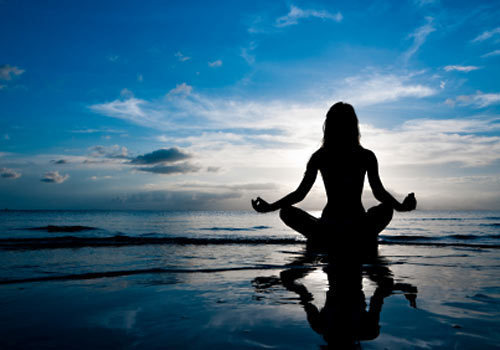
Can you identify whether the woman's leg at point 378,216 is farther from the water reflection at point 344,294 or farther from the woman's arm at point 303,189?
the woman's arm at point 303,189

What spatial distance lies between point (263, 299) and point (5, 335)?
206 cm

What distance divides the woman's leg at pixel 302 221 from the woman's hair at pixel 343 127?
3.58 ft

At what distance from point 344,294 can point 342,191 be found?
174 centimetres

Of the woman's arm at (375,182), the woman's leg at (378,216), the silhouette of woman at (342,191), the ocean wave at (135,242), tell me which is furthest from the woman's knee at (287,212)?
the ocean wave at (135,242)

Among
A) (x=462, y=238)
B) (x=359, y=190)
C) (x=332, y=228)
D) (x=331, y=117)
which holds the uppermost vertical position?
(x=331, y=117)

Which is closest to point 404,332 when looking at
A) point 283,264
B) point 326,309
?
point 326,309

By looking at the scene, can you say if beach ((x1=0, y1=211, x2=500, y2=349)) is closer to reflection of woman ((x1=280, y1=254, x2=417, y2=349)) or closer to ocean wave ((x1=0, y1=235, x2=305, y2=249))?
reflection of woman ((x1=280, y1=254, x2=417, y2=349))

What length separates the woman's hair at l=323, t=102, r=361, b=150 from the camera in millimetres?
4734

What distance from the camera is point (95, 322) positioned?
2.54 meters

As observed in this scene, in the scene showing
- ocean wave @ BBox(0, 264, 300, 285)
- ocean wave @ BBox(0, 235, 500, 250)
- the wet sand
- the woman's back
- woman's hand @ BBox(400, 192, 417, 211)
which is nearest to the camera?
the wet sand

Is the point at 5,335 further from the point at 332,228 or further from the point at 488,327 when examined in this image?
the point at 332,228

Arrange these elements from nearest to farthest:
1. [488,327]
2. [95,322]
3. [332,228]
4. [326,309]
Answer: [488,327]
[95,322]
[326,309]
[332,228]

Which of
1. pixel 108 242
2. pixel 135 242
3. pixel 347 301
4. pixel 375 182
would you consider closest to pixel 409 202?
pixel 375 182

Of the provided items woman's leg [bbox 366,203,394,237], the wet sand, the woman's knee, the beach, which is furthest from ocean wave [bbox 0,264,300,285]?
woman's leg [bbox 366,203,394,237]
